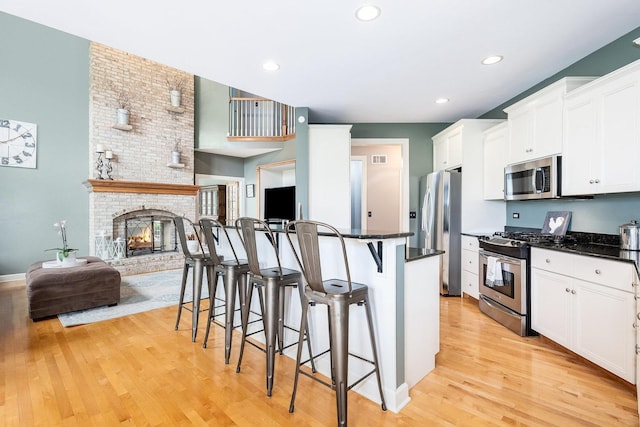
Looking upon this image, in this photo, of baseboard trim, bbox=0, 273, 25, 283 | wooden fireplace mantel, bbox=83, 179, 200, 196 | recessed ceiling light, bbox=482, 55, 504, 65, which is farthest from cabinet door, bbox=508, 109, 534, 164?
baseboard trim, bbox=0, 273, 25, 283

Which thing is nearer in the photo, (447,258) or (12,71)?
(447,258)

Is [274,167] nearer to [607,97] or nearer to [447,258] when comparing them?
[447,258]

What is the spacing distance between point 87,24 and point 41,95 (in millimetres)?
4216

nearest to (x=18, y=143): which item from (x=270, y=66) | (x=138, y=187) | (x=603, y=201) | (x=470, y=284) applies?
(x=138, y=187)

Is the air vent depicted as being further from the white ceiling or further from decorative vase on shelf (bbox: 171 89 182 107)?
decorative vase on shelf (bbox: 171 89 182 107)

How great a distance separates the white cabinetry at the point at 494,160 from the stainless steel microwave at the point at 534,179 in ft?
0.56

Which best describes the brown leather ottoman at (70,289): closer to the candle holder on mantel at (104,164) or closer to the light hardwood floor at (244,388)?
the light hardwood floor at (244,388)

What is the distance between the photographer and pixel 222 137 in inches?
266

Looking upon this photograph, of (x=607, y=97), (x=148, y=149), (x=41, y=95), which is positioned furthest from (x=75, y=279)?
(x=607, y=97)

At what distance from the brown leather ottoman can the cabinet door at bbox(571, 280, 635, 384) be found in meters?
4.82

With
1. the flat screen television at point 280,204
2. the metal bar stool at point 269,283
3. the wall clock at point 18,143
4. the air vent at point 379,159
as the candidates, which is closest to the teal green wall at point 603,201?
the metal bar stool at point 269,283

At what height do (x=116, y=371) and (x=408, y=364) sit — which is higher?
(x=408, y=364)

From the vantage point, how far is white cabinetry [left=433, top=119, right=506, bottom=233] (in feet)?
13.9

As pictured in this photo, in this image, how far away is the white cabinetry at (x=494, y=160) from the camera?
3.82 m
